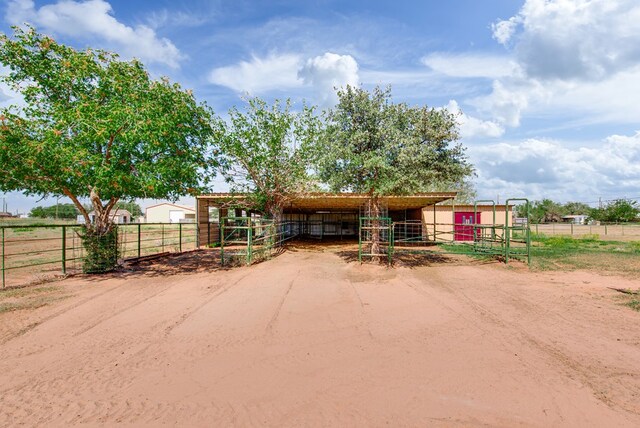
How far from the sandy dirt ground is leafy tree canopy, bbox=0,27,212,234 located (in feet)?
10.8

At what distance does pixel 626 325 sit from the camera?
606 centimetres

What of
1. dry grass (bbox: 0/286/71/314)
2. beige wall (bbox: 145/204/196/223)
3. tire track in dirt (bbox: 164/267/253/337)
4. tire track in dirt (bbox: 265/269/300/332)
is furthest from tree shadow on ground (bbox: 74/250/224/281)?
beige wall (bbox: 145/204/196/223)

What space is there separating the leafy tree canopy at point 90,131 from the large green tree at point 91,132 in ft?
0.08

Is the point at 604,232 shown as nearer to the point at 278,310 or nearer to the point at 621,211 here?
the point at 621,211

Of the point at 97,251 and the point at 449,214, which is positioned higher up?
the point at 449,214

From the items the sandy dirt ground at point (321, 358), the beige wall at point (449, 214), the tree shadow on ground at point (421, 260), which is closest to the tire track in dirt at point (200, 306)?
the sandy dirt ground at point (321, 358)

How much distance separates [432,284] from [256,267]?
20.8 feet

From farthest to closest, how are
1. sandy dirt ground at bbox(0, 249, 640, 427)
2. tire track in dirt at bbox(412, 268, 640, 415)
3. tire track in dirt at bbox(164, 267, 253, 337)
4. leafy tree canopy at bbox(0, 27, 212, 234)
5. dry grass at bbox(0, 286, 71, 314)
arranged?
leafy tree canopy at bbox(0, 27, 212, 234)
dry grass at bbox(0, 286, 71, 314)
tire track in dirt at bbox(164, 267, 253, 337)
tire track in dirt at bbox(412, 268, 640, 415)
sandy dirt ground at bbox(0, 249, 640, 427)

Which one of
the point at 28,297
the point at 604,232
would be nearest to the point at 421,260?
the point at 28,297

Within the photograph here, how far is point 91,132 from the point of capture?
8945 millimetres

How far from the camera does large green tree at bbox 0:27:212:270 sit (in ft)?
28.6

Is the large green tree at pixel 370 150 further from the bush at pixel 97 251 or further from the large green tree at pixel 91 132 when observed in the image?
the bush at pixel 97 251

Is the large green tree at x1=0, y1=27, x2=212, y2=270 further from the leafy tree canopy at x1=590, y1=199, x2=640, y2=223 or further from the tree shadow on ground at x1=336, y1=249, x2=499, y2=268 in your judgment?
the leafy tree canopy at x1=590, y1=199, x2=640, y2=223

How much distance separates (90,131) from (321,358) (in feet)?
28.8
